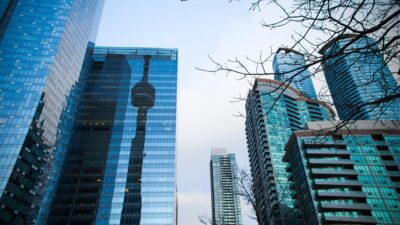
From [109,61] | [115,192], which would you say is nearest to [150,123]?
[115,192]

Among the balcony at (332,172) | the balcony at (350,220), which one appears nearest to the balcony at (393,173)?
the balcony at (332,172)

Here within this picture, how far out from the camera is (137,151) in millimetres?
87375

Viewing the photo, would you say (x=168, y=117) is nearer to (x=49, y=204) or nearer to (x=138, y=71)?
(x=138, y=71)

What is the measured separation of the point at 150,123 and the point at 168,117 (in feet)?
21.3

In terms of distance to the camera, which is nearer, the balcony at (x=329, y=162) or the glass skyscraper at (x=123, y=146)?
the balcony at (x=329, y=162)

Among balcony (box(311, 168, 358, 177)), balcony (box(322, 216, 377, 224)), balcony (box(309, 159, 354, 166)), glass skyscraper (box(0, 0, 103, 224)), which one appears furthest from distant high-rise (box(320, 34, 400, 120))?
glass skyscraper (box(0, 0, 103, 224))

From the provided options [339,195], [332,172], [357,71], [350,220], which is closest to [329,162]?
[332,172]

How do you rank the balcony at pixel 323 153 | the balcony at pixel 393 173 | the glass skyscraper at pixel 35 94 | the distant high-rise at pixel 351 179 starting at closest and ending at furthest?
the distant high-rise at pixel 351 179 < the glass skyscraper at pixel 35 94 < the balcony at pixel 393 173 < the balcony at pixel 323 153

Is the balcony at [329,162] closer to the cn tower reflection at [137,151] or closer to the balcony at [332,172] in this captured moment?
the balcony at [332,172]

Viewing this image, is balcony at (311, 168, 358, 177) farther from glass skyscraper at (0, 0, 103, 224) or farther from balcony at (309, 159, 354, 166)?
glass skyscraper at (0, 0, 103, 224)

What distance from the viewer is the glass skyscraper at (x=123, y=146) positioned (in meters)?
77.1

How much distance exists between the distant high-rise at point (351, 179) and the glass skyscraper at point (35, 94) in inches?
2427

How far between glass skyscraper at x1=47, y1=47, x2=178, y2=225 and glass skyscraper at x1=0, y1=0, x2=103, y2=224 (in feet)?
27.1

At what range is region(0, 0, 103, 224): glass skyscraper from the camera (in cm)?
6022
